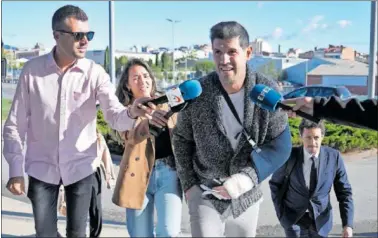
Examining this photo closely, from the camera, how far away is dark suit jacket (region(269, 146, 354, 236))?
124 inches

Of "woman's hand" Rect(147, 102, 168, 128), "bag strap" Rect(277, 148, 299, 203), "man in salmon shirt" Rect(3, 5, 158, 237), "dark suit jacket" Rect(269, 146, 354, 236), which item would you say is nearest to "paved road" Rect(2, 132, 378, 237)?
"dark suit jacket" Rect(269, 146, 354, 236)

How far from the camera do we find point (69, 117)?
2766 mm

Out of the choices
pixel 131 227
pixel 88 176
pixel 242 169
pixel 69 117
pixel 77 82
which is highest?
pixel 77 82

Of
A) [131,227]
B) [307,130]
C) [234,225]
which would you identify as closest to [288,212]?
[307,130]

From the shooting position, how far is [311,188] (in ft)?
10.4

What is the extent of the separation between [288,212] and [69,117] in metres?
1.53

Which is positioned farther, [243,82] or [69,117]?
[69,117]

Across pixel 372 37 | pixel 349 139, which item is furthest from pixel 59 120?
pixel 349 139

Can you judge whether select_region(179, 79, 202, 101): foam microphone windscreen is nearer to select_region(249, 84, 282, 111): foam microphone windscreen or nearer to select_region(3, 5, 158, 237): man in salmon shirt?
select_region(249, 84, 282, 111): foam microphone windscreen

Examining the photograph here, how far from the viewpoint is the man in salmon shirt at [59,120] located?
2705 millimetres

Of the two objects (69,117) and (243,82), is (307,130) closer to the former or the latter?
(243,82)

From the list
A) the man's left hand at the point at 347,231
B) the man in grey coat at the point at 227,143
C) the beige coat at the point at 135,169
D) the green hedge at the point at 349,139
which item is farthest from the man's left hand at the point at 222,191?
the green hedge at the point at 349,139

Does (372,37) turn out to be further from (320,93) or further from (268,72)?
(320,93)

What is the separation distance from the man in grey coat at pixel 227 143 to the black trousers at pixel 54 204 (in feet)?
2.30
